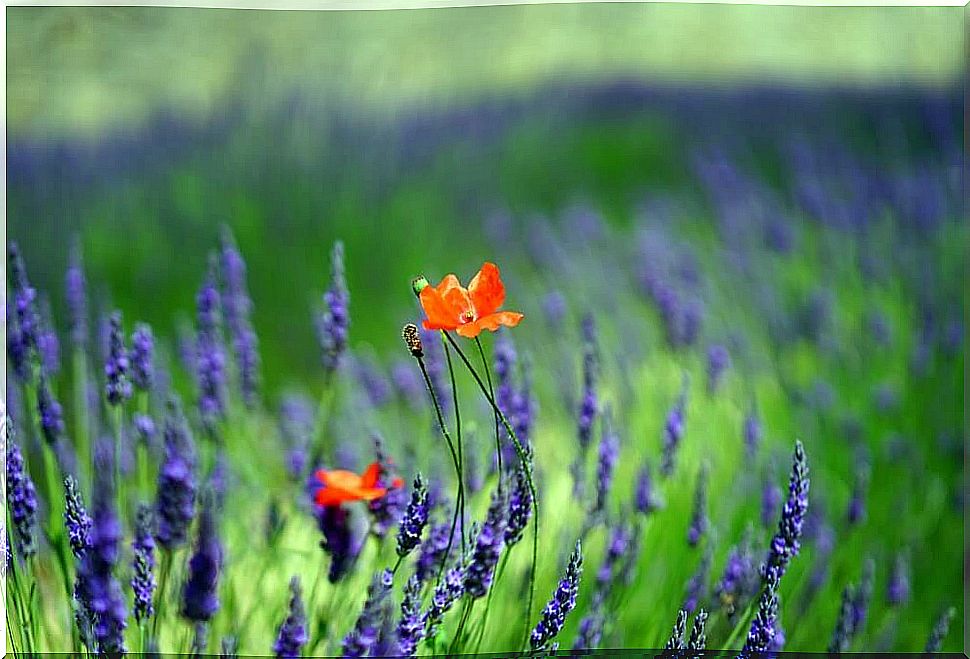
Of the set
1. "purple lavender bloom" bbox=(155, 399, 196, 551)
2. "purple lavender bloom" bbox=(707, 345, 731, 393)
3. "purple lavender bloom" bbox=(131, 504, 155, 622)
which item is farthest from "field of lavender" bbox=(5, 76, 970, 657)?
"purple lavender bloom" bbox=(155, 399, 196, 551)

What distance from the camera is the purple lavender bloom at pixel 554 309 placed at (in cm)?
238

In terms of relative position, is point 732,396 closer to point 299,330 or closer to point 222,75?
point 299,330

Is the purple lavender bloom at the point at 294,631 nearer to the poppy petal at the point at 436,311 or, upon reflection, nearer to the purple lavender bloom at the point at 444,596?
the purple lavender bloom at the point at 444,596

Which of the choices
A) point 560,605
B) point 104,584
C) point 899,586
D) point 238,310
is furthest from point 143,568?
point 899,586

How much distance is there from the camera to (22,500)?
2.01 m

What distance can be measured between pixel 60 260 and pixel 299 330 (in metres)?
0.51

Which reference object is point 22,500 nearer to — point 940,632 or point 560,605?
point 560,605

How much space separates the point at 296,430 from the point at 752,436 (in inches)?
38.1

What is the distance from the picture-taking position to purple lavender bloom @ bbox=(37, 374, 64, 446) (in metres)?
2.04

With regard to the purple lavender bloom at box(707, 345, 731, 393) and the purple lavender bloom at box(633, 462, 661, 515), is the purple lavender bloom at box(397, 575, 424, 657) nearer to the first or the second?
the purple lavender bloom at box(633, 462, 661, 515)

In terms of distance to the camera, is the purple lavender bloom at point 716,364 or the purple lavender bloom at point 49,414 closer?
the purple lavender bloom at point 49,414

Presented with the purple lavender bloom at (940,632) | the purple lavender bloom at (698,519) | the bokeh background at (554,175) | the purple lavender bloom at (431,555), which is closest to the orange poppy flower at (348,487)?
the purple lavender bloom at (431,555)

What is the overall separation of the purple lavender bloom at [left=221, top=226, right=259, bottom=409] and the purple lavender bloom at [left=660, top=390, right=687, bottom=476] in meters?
0.86

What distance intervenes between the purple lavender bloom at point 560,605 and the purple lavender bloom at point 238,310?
31.2 inches
